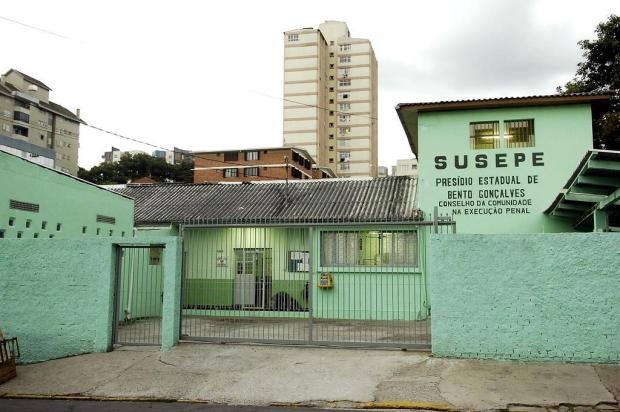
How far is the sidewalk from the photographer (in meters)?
6.79

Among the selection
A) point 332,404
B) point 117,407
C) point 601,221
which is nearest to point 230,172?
point 601,221

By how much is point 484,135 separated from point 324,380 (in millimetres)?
11182

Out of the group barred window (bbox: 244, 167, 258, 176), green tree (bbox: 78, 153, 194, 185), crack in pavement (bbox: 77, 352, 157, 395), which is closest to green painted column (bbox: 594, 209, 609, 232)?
crack in pavement (bbox: 77, 352, 157, 395)

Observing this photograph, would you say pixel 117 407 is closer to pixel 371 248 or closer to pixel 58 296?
pixel 58 296

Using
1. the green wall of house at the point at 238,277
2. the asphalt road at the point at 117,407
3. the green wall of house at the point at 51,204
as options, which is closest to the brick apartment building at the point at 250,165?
the green wall of house at the point at 51,204

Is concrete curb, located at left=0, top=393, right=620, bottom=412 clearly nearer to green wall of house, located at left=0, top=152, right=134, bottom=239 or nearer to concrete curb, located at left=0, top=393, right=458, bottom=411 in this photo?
concrete curb, located at left=0, top=393, right=458, bottom=411

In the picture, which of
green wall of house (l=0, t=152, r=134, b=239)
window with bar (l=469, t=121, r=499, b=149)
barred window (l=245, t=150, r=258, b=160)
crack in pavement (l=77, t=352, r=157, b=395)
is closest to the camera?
crack in pavement (l=77, t=352, r=157, b=395)

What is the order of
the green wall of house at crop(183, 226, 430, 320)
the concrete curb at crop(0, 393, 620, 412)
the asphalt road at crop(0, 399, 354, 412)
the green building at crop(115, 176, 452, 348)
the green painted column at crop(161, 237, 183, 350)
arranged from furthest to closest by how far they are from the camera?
1. the green wall of house at crop(183, 226, 430, 320)
2. the green building at crop(115, 176, 452, 348)
3. the green painted column at crop(161, 237, 183, 350)
4. the asphalt road at crop(0, 399, 354, 412)
5. the concrete curb at crop(0, 393, 620, 412)

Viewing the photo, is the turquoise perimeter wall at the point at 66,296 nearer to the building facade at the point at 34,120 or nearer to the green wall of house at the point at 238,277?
the green wall of house at the point at 238,277

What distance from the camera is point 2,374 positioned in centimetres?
822

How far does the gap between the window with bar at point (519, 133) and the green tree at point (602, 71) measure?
4.43 m

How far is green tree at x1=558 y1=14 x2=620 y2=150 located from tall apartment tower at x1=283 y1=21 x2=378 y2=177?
59341 mm

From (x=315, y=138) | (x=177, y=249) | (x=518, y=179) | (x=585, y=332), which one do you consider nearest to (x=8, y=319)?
(x=177, y=249)

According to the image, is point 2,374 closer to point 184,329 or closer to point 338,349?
point 184,329
